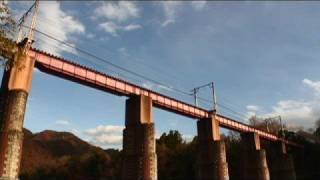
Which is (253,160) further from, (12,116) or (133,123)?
(12,116)

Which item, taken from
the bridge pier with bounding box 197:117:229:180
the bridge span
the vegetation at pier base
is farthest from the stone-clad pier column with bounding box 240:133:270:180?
the bridge pier with bounding box 197:117:229:180

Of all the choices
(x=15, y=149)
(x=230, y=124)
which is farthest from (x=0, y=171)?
(x=230, y=124)

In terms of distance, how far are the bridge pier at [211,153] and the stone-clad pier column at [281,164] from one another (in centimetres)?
2060

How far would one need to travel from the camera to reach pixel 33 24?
1057 inches

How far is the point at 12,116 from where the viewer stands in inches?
893

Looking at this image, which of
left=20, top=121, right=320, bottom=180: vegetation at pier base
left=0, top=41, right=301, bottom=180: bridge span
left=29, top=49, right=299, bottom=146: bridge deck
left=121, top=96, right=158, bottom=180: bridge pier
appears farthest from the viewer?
left=20, top=121, right=320, bottom=180: vegetation at pier base

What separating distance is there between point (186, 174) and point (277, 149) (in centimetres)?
1697

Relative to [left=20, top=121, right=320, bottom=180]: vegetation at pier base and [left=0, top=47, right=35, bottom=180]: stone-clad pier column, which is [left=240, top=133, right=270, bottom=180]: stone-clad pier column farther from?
[left=0, top=47, right=35, bottom=180]: stone-clad pier column

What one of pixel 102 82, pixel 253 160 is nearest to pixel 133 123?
pixel 102 82

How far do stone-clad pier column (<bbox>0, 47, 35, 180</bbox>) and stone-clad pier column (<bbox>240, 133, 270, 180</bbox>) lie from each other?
34.2m

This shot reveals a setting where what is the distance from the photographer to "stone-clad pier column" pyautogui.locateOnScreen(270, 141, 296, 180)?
55.3 metres

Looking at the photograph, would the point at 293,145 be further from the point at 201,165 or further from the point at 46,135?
the point at 46,135

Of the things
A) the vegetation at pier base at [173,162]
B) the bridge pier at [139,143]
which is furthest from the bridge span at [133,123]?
the vegetation at pier base at [173,162]

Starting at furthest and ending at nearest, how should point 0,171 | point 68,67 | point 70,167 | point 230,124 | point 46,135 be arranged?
point 46,135 → point 70,167 → point 230,124 → point 68,67 → point 0,171
